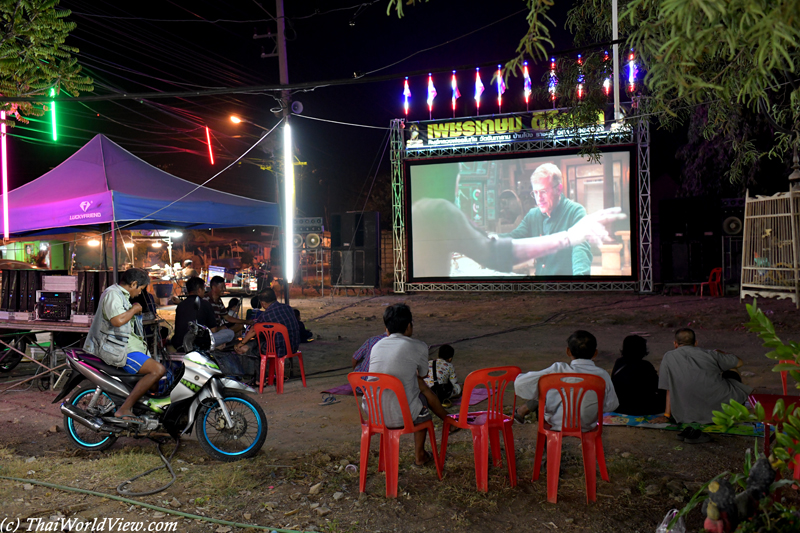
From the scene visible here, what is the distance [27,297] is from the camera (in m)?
7.18

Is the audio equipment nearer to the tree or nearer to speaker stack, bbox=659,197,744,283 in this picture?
the tree

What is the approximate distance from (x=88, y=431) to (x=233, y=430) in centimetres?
140

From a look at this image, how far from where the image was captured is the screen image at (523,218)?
17.5 m

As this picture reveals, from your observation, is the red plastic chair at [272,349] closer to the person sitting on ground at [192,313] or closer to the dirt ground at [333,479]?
the dirt ground at [333,479]

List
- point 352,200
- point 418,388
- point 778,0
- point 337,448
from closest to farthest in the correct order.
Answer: point 778,0, point 418,388, point 337,448, point 352,200

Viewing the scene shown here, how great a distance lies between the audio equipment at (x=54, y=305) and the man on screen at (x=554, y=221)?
548 inches

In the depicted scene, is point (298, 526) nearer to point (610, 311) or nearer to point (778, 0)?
point (778, 0)

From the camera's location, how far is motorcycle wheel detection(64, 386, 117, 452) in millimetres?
4652

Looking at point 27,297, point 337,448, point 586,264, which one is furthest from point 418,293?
point 337,448

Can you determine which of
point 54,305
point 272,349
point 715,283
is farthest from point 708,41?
point 715,283

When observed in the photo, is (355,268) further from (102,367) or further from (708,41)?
(708,41)

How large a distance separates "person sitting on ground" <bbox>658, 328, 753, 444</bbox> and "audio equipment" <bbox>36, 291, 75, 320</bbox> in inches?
262

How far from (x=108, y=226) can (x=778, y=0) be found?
9.59 m

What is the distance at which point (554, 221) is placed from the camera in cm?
1764
